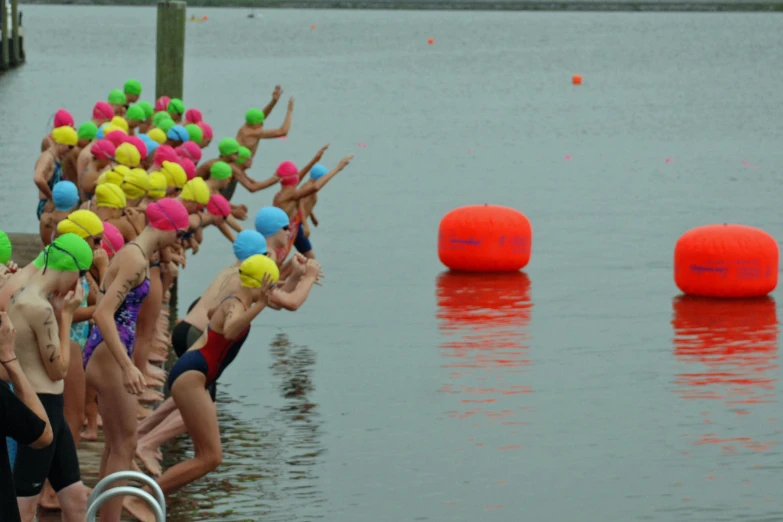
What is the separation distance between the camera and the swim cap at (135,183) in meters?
10.9

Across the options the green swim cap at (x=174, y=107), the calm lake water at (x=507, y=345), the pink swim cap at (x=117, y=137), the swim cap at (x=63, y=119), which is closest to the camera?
the calm lake water at (x=507, y=345)

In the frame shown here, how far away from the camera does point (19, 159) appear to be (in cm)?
3488

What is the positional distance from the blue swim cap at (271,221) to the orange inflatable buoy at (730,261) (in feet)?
26.6

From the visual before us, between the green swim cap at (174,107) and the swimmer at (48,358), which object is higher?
the green swim cap at (174,107)

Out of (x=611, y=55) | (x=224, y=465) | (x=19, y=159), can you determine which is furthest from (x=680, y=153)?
(x=611, y=55)

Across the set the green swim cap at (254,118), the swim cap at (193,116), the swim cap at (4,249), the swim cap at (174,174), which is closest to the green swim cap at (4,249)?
the swim cap at (4,249)

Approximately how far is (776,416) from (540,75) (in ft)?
227

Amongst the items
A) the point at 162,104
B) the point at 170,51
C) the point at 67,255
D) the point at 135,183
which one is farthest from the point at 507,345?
the point at 67,255

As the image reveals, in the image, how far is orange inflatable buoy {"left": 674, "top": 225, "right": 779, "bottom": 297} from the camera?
1680cm

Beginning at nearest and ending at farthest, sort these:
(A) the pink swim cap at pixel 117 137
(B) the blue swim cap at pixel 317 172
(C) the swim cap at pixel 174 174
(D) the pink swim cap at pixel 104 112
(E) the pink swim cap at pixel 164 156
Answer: (C) the swim cap at pixel 174 174 < (E) the pink swim cap at pixel 164 156 < (A) the pink swim cap at pixel 117 137 < (B) the blue swim cap at pixel 317 172 < (D) the pink swim cap at pixel 104 112

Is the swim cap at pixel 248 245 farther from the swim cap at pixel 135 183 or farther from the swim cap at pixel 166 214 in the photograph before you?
the swim cap at pixel 135 183

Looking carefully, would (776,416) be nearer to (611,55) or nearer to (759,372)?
(759,372)

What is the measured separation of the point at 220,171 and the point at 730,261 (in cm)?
598

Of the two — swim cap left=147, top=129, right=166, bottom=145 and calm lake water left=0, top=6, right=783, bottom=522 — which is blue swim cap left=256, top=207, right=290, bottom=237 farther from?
swim cap left=147, top=129, right=166, bottom=145
